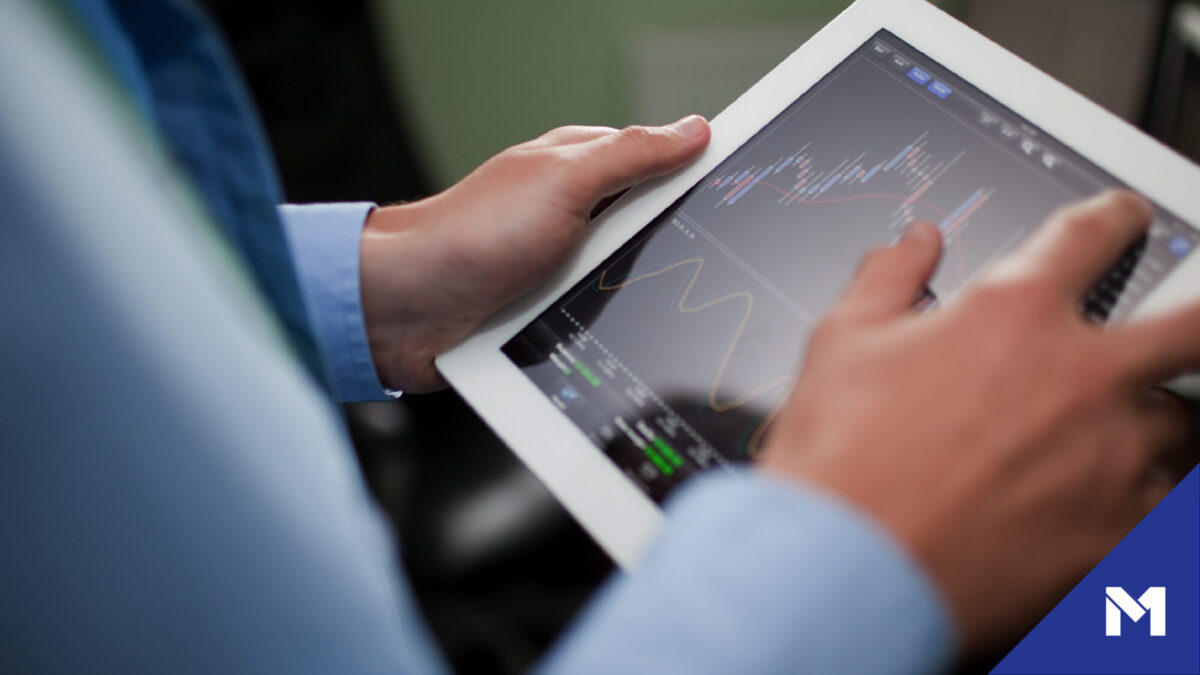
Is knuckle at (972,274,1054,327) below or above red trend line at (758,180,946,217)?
below

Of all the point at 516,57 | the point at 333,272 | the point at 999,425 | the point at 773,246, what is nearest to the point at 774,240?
the point at 773,246

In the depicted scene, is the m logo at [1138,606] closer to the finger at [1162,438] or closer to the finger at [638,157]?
the finger at [1162,438]

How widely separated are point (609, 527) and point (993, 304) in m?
0.24

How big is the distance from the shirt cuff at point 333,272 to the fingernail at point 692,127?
0.25 meters

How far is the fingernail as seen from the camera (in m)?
0.60

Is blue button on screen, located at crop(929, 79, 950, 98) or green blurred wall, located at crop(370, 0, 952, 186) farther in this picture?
green blurred wall, located at crop(370, 0, 952, 186)

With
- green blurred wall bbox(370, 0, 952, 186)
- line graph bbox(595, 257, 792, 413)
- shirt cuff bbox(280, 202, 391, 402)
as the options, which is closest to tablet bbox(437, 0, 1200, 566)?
line graph bbox(595, 257, 792, 413)

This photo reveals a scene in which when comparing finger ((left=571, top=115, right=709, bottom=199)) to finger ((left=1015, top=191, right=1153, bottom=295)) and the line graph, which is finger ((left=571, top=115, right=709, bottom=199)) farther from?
finger ((left=1015, top=191, right=1153, bottom=295))

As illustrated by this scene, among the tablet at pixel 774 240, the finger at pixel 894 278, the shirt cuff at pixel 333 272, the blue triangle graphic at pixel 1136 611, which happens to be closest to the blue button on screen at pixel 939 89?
the tablet at pixel 774 240

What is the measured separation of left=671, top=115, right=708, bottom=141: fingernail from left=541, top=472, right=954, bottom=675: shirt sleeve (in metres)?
0.30

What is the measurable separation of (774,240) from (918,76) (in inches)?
5.5

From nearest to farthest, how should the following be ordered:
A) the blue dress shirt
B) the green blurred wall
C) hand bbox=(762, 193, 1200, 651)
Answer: the blue dress shirt → hand bbox=(762, 193, 1200, 651) → the green blurred wall

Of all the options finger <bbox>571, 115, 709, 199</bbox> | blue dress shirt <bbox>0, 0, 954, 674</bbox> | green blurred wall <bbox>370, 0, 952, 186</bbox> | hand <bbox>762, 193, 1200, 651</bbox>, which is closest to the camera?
blue dress shirt <bbox>0, 0, 954, 674</bbox>

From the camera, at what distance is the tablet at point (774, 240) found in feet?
1.67
